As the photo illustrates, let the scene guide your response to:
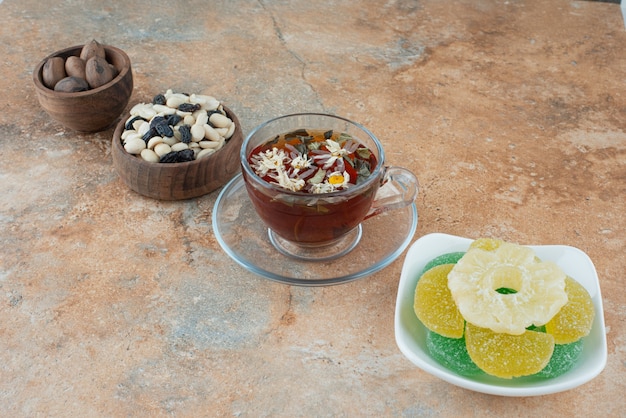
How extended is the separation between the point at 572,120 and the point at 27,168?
2.79ft

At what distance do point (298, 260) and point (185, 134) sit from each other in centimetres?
24

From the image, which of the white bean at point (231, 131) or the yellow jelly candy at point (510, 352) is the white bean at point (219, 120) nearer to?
the white bean at point (231, 131)

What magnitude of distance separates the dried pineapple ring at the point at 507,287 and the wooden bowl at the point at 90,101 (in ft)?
1.95

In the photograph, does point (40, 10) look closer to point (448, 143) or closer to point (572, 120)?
point (448, 143)

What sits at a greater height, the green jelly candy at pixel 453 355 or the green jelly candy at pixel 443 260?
the green jelly candy at pixel 443 260

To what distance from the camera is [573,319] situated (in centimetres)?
59

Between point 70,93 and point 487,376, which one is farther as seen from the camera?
point 70,93

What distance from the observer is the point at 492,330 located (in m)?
0.57

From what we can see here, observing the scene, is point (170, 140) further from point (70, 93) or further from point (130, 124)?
point (70, 93)

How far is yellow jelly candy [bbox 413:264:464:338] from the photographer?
59 cm

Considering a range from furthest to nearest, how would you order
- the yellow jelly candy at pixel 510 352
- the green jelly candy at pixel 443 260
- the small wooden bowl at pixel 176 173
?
the small wooden bowl at pixel 176 173, the green jelly candy at pixel 443 260, the yellow jelly candy at pixel 510 352

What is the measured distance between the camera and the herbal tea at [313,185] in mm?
675

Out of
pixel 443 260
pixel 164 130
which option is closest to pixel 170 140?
pixel 164 130

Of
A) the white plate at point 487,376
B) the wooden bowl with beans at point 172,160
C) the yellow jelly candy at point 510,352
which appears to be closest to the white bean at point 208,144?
the wooden bowl with beans at point 172,160
